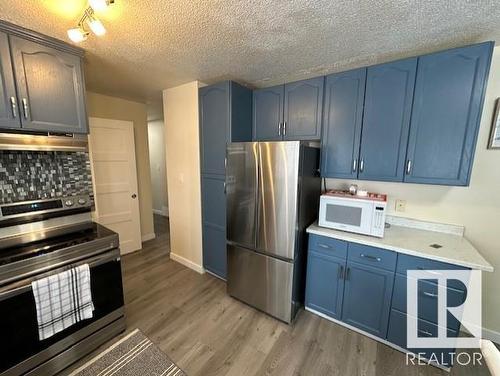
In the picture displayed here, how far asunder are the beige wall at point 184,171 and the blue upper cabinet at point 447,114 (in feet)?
7.29

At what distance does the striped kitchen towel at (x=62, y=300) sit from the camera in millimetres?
1398

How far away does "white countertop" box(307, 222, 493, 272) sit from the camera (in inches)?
59.1

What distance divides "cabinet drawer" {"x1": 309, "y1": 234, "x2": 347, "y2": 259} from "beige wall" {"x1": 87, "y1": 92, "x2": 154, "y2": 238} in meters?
2.99

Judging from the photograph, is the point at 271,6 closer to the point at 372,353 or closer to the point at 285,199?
the point at 285,199

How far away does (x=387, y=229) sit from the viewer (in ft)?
6.82

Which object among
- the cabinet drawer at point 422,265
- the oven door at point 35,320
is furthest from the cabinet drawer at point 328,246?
the oven door at point 35,320

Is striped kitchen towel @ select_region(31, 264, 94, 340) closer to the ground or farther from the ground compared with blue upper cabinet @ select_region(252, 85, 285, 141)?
closer to the ground

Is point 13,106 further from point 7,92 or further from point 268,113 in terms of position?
point 268,113

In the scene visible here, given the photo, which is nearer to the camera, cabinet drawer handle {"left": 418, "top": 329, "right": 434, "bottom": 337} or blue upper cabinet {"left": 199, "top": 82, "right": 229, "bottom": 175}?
cabinet drawer handle {"left": 418, "top": 329, "right": 434, "bottom": 337}

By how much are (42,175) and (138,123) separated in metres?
1.87

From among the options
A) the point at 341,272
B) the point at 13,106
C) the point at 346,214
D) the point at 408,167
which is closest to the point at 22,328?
the point at 13,106


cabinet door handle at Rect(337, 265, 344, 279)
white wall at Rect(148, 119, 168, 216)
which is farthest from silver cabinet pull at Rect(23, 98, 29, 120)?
white wall at Rect(148, 119, 168, 216)

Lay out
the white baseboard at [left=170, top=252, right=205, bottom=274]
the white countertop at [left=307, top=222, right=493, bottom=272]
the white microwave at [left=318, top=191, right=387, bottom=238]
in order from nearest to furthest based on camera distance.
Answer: the white countertop at [left=307, top=222, right=493, bottom=272]
the white microwave at [left=318, top=191, right=387, bottom=238]
the white baseboard at [left=170, top=252, right=205, bottom=274]

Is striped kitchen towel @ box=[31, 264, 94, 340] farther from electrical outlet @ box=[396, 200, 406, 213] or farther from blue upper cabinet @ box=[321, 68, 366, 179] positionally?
electrical outlet @ box=[396, 200, 406, 213]
